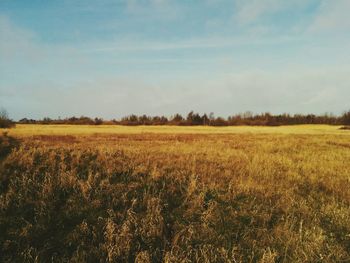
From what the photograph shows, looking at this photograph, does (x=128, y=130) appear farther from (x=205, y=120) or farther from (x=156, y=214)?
(x=156, y=214)

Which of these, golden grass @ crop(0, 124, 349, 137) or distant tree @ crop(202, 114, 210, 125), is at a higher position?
distant tree @ crop(202, 114, 210, 125)

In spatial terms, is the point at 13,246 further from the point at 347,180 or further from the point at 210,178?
the point at 347,180

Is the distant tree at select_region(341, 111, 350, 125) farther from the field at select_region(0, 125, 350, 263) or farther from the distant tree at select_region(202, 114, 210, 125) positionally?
the field at select_region(0, 125, 350, 263)

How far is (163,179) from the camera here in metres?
10.8

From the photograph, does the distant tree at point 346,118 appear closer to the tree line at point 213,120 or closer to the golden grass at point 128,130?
the tree line at point 213,120

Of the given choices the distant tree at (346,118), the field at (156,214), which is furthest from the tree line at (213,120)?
the field at (156,214)

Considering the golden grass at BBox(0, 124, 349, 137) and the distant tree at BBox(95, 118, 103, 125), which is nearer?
the golden grass at BBox(0, 124, 349, 137)

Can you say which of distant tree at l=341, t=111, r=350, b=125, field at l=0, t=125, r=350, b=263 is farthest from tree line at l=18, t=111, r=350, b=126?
field at l=0, t=125, r=350, b=263

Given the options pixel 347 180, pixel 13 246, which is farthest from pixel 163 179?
pixel 347 180

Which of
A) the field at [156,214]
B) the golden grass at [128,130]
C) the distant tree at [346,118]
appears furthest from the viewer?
the distant tree at [346,118]

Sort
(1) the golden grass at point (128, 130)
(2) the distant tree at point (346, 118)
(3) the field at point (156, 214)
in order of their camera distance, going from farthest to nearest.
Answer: (2) the distant tree at point (346, 118), (1) the golden grass at point (128, 130), (3) the field at point (156, 214)

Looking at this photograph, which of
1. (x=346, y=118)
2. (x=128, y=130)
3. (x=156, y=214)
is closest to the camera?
(x=156, y=214)

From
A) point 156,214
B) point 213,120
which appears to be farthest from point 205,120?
point 156,214

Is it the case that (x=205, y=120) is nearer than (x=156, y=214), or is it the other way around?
(x=156, y=214)
